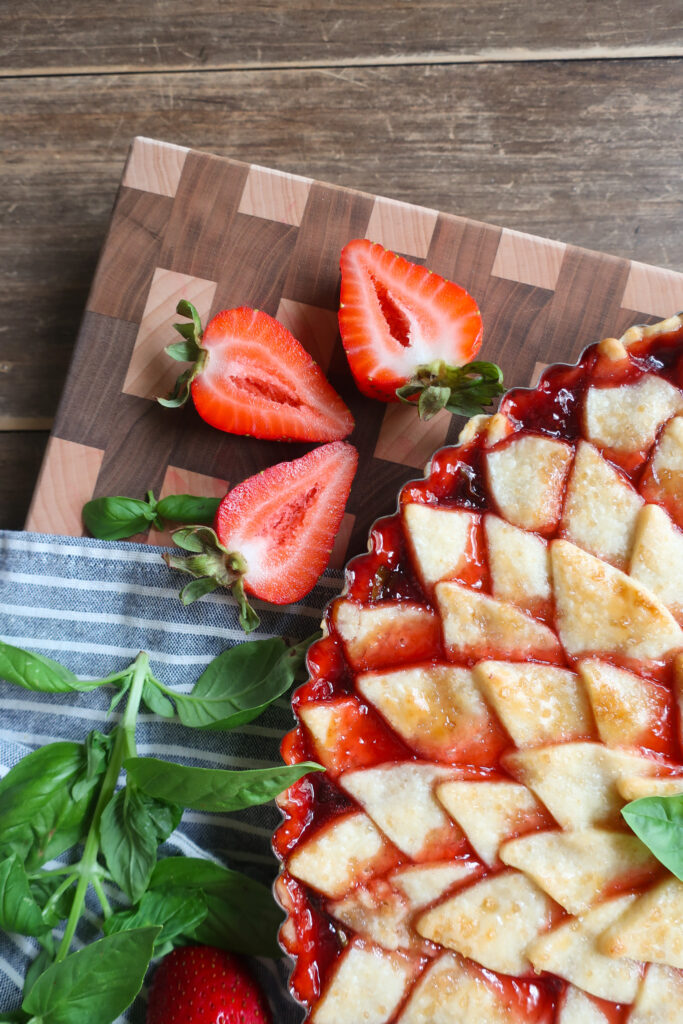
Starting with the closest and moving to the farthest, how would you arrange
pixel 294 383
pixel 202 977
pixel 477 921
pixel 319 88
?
1. pixel 477 921
2. pixel 202 977
3. pixel 294 383
4. pixel 319 88

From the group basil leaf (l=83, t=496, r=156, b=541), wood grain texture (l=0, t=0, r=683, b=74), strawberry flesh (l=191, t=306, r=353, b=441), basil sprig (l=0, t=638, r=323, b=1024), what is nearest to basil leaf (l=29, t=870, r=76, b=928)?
basil sprig (l=0, t=638, r=323, b=1024)

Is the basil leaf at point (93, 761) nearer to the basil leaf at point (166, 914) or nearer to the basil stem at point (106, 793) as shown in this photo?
the basil stem at point (106, 793)

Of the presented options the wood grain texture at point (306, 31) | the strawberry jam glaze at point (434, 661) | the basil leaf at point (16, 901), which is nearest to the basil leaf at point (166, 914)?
the basil leaf at point (16, 901)

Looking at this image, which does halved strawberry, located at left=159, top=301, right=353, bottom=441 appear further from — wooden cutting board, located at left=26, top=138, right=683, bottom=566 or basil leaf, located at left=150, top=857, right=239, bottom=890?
basil leaf, located at left=150, top=857, right=239, bottom=890

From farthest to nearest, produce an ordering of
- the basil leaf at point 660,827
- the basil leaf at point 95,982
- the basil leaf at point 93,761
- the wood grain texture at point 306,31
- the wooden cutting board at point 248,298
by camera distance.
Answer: the wood grain texture at point 306,31 < the wooden cutting board at point 248,298 < the basil leaf at point 93,761 < the basil leaf at point 95,982 < the basil leaf at point 660,827

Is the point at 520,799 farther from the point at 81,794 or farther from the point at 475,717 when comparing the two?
the point at 81,794

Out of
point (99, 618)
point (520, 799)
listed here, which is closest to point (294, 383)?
point (99, 618)
